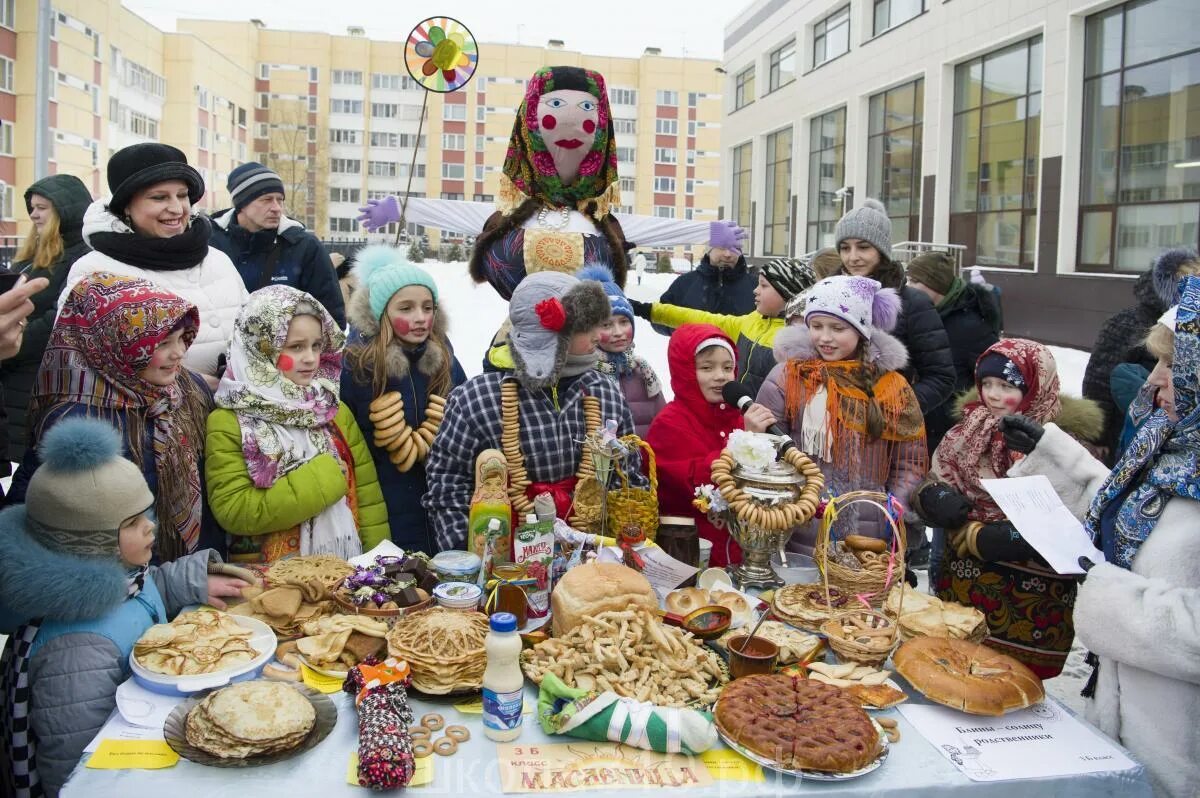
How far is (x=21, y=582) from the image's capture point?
6.75ft

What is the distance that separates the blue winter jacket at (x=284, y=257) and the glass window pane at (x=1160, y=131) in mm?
12166

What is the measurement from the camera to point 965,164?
1770cm

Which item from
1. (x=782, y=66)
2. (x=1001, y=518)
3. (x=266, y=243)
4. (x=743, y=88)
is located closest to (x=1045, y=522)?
(x=1001, y=518)

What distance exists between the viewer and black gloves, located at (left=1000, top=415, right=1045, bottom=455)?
8.91 ft

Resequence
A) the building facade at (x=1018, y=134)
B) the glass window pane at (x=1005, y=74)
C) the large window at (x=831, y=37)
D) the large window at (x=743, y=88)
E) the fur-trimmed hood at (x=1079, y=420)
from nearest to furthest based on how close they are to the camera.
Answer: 1. the fur-trimmed hood at (x=1079, y=420)
2. the building facade at (x=1018, y=134)
3. the glass window pane at (x=1005, y=74)
4. the large window at (x=831, y=37)
5. the large window at (x=743, y=88)

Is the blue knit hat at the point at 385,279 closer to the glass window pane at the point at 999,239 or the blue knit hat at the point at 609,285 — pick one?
the blue knit hat at the point at 609,285

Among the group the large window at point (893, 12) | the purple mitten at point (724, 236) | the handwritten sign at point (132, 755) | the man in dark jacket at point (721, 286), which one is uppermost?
the large window at point (893, 12)

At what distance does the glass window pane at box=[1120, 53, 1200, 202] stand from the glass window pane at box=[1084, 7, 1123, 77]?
516 millimetres

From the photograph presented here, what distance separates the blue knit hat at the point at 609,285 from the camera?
3.75 meters

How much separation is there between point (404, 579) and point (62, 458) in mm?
940

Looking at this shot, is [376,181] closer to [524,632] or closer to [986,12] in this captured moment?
[986,12]

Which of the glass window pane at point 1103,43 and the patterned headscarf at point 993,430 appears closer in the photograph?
the patterned headscarf at point 993,430

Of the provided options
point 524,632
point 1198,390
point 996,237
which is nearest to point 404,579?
point 524,632

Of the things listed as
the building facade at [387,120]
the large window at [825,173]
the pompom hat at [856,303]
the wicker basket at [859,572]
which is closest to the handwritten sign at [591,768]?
the wicker basket at [859,572]
